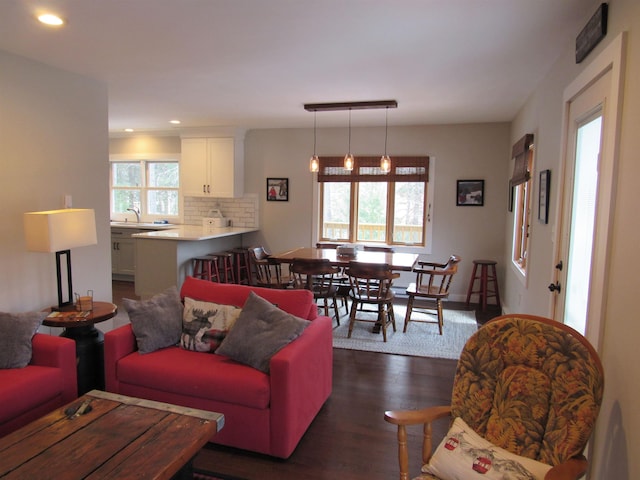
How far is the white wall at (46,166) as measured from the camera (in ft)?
10.9

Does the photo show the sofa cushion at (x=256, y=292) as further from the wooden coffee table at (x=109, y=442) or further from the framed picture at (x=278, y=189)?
the framed picture at (x=278, y=189)

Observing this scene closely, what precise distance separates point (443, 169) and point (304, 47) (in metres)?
3.64

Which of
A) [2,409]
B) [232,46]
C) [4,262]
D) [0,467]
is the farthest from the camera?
[4,262]

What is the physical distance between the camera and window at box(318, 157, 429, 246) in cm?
632

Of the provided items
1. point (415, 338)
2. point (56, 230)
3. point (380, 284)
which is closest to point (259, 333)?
point (56, 230)

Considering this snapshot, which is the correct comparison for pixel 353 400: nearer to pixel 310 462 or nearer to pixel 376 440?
pixel 376 440

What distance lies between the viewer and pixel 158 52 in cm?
322

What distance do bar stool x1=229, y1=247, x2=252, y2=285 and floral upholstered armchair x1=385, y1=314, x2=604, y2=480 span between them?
4933mm

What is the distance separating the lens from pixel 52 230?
303 cm

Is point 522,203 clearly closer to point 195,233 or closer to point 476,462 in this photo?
point 476,462

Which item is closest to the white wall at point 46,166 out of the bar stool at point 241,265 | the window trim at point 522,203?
the bar stool at point 241,265

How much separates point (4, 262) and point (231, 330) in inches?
77.5

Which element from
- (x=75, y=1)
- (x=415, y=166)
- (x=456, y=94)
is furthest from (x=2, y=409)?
(x=415, y=166)

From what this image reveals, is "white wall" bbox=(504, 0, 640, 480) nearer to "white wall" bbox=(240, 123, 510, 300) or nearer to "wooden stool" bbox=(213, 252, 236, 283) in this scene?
"white wall" bbox=(240, 123, 510, 300)
